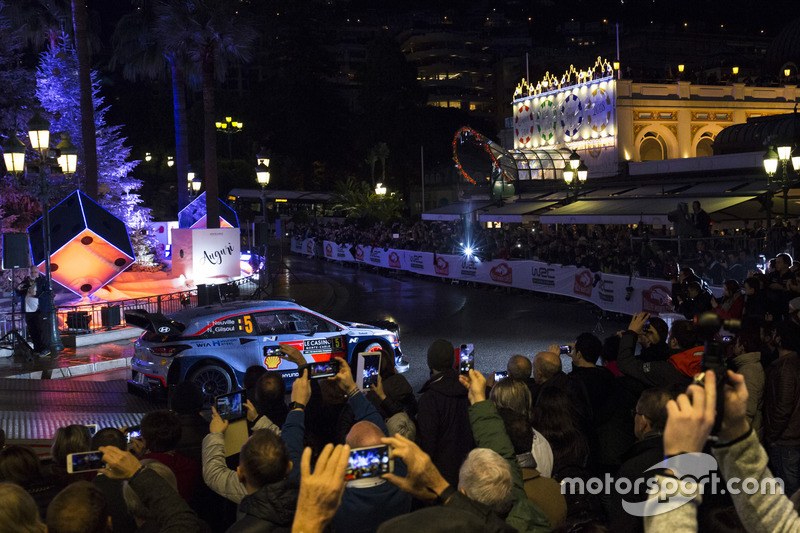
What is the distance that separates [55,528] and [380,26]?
134 metres

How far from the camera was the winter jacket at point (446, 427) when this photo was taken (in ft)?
17.4

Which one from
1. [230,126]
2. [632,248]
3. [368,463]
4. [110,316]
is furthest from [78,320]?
[230,126]

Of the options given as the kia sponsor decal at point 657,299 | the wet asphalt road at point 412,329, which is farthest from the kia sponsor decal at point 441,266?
the kia sponsor decal at point 657,299

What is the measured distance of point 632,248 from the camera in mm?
21797

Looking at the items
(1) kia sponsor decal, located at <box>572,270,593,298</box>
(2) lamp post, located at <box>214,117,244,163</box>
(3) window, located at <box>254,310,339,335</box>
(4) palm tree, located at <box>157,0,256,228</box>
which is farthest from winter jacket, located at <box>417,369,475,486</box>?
(2) lamp post, located at <box>214,117,244,163</box>

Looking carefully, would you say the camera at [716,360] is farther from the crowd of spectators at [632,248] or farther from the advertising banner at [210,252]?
the advertising banner at [210,252]

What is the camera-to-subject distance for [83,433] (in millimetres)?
4863

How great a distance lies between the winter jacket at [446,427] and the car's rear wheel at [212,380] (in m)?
7.34

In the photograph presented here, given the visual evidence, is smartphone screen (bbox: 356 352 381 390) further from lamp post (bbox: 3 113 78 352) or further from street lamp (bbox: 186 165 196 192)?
street lamp (bbox: 186 165 196 192)

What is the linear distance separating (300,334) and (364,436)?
9314 mm

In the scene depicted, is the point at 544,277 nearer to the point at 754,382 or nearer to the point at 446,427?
the point at 754,382

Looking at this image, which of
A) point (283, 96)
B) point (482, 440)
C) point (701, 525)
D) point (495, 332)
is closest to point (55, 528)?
point (482, 440)

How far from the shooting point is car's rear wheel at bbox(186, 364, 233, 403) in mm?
12070

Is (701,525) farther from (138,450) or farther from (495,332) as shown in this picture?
(495,332)
